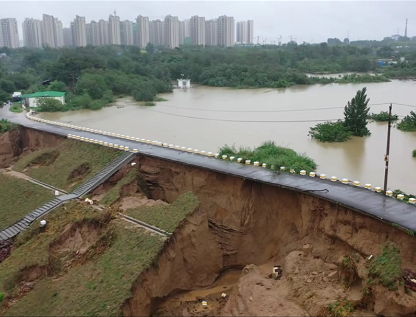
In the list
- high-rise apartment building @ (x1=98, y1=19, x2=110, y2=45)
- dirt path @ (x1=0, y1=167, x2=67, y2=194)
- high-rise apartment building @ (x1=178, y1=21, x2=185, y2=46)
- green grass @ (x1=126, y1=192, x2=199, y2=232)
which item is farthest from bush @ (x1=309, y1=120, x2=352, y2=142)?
high-rise apartment building @ (x1=98, y1=19, x2=110, y2=45)

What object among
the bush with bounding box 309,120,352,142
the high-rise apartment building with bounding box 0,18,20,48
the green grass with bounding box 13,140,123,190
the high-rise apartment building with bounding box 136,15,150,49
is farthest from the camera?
the high-rise apartment building with bounding box 0,18,20,48

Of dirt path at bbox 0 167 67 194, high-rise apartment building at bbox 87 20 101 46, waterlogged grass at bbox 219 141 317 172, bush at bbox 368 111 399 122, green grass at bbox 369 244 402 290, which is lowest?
dirt path at bbox 0 167 67 194

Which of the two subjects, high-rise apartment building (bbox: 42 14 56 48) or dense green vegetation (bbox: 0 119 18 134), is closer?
dense green vegetation (bbox: 0 119 18 134)

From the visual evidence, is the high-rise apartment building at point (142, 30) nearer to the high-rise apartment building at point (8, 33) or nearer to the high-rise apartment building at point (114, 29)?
the high-rise apartment building at point (114, 29)

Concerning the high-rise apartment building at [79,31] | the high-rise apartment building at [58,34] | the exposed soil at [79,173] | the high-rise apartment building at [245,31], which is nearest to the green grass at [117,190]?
the exposed soil at [79,173]

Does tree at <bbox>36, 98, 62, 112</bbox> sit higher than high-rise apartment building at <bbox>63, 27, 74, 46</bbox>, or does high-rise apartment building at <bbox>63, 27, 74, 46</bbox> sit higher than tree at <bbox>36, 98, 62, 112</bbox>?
high-rise apartment building at <bbox>63, 27, 74, 46</bbox>

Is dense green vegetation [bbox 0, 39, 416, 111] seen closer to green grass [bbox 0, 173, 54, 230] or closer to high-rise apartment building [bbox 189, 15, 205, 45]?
green grass [bbox 0, 173, 54, 230]

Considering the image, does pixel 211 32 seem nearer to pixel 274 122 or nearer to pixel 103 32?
pixel 103 32
